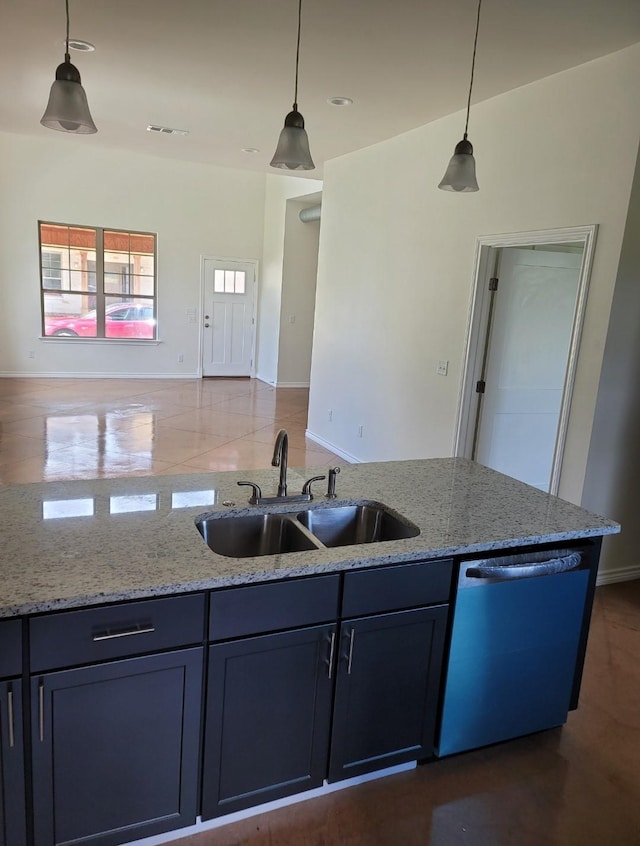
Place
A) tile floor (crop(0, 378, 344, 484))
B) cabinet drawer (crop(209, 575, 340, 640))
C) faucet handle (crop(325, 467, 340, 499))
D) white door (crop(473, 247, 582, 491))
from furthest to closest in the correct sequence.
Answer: tile floor (crop(0, 378, 344, 484)), white door (crop(473, 247, 582, 491)), faucet handle (crop(325, 467, 340, 499)), cabinet drawer (crop(209, 575, 340, 640))

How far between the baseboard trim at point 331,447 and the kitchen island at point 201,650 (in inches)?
144

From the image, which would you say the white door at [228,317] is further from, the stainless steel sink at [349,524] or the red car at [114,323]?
the stainless steel sink at [349,524]

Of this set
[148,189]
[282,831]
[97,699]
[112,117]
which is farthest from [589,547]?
[148,189]

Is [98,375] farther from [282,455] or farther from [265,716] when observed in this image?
[265,716]

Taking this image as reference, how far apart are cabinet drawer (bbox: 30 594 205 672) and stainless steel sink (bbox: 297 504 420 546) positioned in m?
0.65

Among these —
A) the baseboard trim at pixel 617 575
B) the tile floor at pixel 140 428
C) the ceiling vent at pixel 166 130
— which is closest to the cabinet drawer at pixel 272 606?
the baseboard trim at pixel 617 575

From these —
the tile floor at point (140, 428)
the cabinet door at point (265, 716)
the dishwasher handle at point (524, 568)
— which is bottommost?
the tile floor at point (140, 428)


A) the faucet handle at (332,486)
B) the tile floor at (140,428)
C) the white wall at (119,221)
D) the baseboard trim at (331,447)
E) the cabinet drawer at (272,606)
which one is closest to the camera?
the cabinet drawer at (272,606)

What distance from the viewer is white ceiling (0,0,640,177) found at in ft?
9.16

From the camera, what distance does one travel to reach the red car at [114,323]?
30.9 feet

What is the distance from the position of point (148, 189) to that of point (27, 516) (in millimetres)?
8753

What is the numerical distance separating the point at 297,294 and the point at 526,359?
6014 mm

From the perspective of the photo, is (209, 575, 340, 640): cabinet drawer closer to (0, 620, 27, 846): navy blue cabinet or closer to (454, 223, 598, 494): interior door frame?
(0, 620, 27, 846): navy blue cabinet

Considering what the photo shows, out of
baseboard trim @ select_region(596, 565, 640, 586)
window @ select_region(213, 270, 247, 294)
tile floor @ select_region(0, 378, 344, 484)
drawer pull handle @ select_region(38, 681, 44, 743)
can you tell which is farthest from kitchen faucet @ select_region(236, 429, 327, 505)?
window @ select_region(213, 270, 247, 294)
